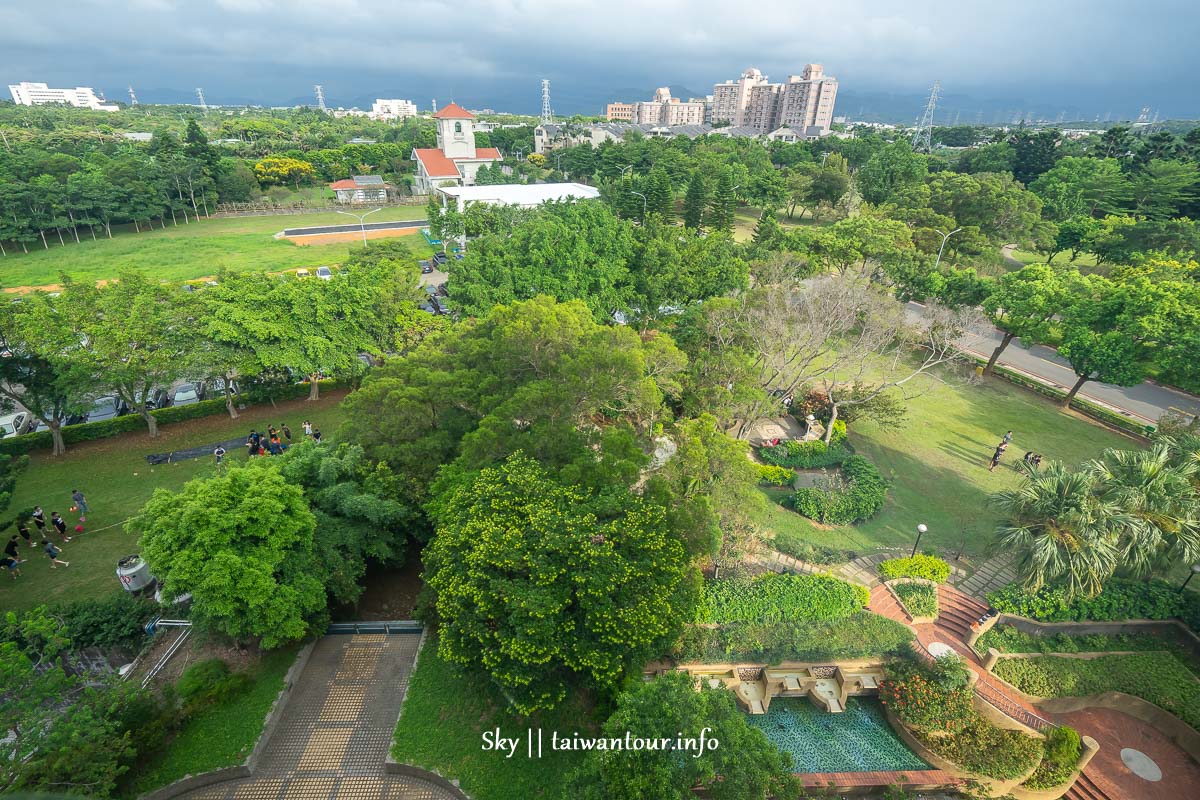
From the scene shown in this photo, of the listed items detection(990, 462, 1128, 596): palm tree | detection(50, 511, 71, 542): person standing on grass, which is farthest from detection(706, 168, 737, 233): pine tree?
detection(50, 511, 71, 542): person standing on grass

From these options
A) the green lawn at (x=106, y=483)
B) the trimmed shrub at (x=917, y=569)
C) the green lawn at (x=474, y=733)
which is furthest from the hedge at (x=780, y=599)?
the green lawn at (x=106, y=483)

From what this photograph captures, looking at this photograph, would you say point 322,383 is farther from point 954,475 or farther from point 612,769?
point 954,475

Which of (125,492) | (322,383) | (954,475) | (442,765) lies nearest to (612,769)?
(442,765)

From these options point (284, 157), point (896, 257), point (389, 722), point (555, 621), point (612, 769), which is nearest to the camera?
point (612, 769)

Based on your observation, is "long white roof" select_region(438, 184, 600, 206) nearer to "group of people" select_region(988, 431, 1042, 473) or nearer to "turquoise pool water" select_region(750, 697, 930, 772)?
"group of people" select_region(988, 431, 1042, 473)

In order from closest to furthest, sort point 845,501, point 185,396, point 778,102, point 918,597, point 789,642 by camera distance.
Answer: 1. point 789,642
2. point 918,597
3. point 845,501
4. point 185,396
5. point 778,102

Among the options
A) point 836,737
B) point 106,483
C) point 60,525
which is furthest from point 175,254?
point 836,737

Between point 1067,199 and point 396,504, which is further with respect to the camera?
point 1067,199

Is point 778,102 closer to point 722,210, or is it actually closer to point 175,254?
point 722,210
